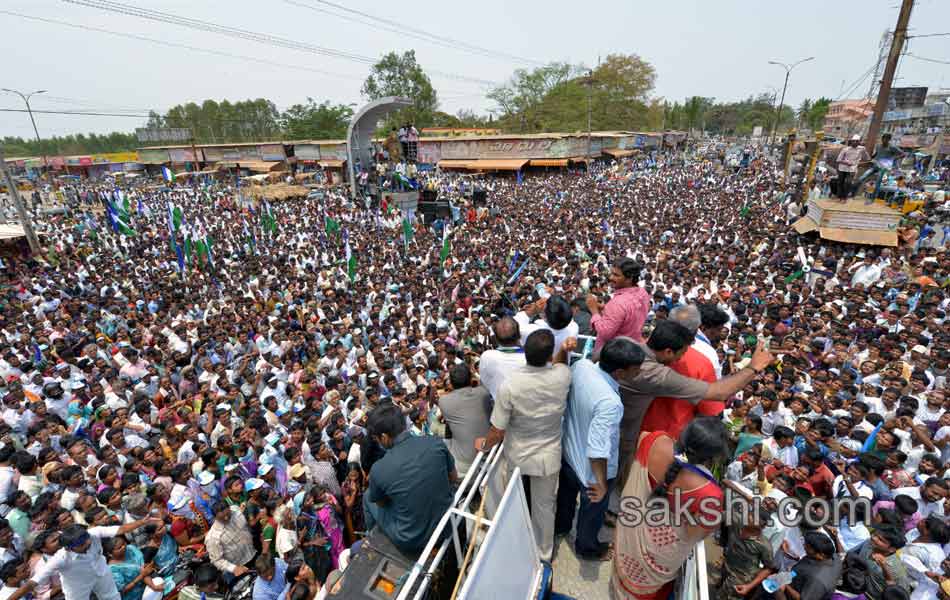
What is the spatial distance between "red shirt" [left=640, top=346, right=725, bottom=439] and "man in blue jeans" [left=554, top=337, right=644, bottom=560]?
36 centimetres

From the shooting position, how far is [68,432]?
5062mm

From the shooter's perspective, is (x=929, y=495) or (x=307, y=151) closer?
(x=929, y=495)

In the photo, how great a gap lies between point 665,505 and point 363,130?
25.8 metres

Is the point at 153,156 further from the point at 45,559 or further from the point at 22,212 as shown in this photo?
the point at 45,559

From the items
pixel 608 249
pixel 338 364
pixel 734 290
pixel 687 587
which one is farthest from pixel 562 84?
pixel 687 587

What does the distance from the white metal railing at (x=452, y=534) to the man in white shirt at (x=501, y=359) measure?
44 cm

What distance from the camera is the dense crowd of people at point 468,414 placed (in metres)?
2.34

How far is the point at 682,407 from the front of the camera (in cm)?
253

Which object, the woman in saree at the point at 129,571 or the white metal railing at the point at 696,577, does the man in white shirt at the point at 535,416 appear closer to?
the white metal railing at the point at 696,577

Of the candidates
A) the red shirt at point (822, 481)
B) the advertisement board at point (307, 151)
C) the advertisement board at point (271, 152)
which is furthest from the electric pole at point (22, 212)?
the advertisement board at point (271, 152)

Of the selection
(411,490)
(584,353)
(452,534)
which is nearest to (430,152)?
(584,353)

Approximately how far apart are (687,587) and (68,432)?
6.55 m

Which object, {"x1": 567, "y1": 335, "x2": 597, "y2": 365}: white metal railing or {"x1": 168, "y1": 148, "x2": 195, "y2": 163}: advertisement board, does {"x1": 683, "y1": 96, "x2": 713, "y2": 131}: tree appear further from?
{"x1": 567, "y1": 335, "x2": 597, "y2": 365}: white metal railing

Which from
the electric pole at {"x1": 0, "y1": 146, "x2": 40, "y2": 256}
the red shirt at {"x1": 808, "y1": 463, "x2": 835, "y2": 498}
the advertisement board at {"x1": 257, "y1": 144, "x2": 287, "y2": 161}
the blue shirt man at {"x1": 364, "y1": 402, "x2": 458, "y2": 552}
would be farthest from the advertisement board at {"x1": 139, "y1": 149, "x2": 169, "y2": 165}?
the red shirt at {"x1": 808, "y1": 463, "x2": 835, "y2": 498}
